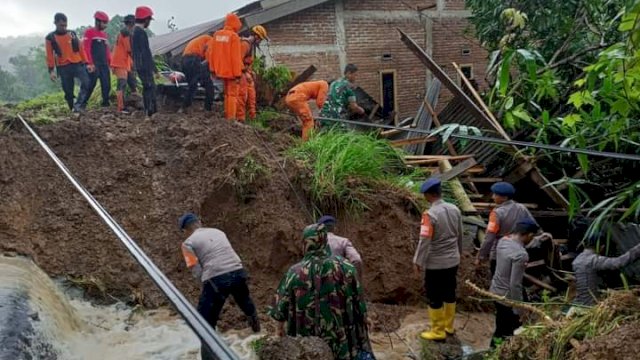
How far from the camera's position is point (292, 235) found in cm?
689

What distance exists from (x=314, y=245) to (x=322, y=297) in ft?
1.14

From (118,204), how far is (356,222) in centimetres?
296

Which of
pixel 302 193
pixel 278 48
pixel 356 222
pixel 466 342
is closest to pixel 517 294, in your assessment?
pixel 466 342

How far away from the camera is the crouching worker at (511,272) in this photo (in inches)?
202

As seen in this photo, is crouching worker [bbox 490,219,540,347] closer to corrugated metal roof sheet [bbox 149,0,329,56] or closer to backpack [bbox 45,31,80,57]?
backpack [bbox 45,31,80,57]

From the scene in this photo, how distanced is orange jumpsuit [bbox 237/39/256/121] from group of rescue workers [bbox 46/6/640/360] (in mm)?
17

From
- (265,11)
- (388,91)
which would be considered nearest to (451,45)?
(388,91)

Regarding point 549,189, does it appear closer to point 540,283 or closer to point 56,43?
point 540,283

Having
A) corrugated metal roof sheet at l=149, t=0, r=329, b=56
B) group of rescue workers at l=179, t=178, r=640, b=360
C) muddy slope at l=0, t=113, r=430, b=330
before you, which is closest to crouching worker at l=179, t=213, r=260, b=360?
group of rescue workers at l=179, t=178, r=640, b=360

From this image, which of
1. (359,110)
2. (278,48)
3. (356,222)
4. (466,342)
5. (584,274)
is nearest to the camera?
(584,274)

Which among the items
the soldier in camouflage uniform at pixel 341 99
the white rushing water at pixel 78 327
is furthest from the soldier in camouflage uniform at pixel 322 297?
the soldier in camouflage uniform at pixel 341 99

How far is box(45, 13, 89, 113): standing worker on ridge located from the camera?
8.95 meters

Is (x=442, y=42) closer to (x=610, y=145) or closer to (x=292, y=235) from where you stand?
(x=610, y=145)

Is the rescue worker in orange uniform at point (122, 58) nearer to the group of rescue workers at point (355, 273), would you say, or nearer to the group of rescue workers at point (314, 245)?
the group of rescue workers at point (314, 245)
